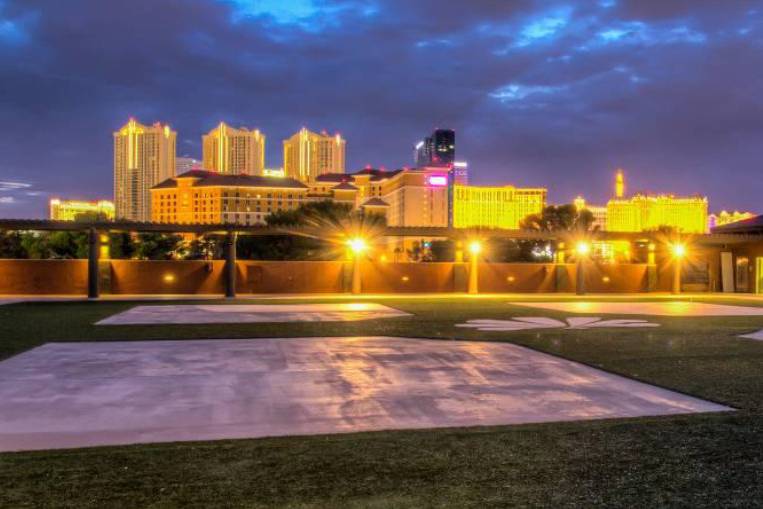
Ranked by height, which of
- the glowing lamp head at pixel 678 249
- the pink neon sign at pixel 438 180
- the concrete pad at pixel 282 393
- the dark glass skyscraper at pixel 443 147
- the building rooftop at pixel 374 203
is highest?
the dark glass skyscraper at pixel 443 147

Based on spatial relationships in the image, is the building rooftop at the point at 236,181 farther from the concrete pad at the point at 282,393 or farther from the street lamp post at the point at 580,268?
the concrete pad at the point at 282,393

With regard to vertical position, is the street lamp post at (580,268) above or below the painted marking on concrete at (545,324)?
above

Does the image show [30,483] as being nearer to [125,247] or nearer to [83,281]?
[83,281]

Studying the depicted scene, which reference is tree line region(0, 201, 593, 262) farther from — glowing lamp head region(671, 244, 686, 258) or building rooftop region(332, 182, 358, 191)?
building rooftop region(332, 182, 358, 191)

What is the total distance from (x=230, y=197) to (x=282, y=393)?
156m

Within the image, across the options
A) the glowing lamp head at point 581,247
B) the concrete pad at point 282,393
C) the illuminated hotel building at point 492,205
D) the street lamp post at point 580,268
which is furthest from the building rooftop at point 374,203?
the concrete pad at point 282,393

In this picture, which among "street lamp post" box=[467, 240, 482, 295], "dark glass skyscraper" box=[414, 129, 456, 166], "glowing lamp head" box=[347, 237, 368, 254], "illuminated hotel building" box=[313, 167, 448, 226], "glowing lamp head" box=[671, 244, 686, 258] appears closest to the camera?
"glowing lamp head" box=[347, 237, 368, 254]

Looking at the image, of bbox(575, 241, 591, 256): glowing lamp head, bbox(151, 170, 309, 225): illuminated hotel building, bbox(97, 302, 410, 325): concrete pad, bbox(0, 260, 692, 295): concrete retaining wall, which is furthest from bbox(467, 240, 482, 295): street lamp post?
bbox(151, 170, 309, 225): illuminated hotel building

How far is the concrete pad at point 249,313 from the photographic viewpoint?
17.2 m

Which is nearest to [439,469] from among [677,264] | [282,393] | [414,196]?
[282,393]

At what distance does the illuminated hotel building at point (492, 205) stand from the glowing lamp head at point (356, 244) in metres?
152

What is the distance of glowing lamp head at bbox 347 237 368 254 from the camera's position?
3055 cm

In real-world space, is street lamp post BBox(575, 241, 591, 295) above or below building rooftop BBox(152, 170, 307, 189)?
below

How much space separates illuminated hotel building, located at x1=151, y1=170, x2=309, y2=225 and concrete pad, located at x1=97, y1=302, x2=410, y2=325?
135878 millimetres
